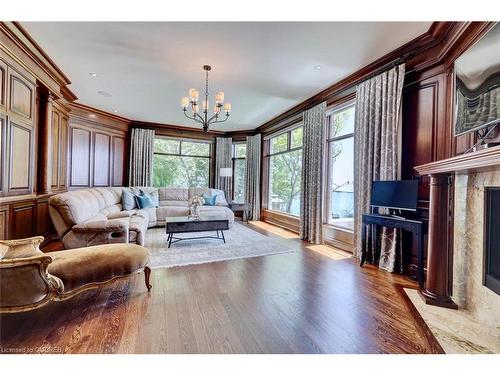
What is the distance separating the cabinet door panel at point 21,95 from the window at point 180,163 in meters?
3.81

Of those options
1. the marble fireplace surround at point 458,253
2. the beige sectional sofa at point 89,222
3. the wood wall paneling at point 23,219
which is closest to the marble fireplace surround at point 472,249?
the marble fireplace surround at point 458,253

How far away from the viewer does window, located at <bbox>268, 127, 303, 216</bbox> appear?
5.62 m

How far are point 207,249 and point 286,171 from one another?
3.19m

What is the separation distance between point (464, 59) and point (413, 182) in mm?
1262

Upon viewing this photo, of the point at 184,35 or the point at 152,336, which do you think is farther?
the point at 184,35

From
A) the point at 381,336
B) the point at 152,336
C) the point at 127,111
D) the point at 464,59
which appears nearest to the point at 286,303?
the point at 381,336

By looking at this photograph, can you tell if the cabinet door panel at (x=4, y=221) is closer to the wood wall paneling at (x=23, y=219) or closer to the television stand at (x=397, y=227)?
the wood wall paneling at (x=23, y=219)

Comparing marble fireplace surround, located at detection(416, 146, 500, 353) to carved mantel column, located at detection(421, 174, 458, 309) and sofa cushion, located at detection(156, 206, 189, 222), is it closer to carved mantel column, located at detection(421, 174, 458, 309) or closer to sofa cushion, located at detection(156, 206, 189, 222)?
carved mantel column, located at detection(421, 174, 458, 309)

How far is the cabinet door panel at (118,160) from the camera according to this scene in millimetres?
6227

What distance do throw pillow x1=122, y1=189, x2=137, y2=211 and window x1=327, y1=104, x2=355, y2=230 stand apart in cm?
444

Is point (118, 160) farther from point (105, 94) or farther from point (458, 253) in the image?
point (458, 253)

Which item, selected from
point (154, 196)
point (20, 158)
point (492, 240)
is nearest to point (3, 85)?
point (20, 158)

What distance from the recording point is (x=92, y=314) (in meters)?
1.89
